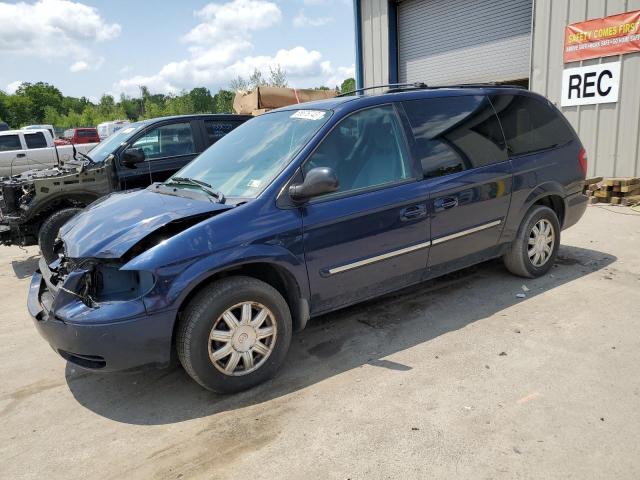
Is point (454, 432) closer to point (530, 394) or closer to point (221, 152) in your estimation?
point (530, 394)

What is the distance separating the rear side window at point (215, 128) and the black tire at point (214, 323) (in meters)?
4.68

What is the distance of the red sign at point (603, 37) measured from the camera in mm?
7543

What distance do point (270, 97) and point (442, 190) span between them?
34.0ft

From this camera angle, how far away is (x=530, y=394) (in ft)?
9.64

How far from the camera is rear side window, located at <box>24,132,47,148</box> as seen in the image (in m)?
15.3

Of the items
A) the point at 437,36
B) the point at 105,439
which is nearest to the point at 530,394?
the point at 105,439

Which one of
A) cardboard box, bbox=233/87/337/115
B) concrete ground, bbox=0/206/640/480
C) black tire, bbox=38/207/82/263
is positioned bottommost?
concrete ground, bbox=0/206/640/480

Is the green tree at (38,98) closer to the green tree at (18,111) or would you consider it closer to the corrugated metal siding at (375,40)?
the green tree at (18,111)

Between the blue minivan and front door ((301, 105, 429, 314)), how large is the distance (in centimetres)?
1

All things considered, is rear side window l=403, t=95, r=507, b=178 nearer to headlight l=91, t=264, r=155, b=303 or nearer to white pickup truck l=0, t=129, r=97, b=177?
headlight l=91, t=264, r=155, b=303

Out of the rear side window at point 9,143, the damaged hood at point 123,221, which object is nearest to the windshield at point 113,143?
the damaged hood at point 123,221

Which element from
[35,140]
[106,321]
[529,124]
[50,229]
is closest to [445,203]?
[529,124]

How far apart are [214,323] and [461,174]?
7.62ft

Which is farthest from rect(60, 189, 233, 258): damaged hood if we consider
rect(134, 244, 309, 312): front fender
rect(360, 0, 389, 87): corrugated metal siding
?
rect(360, 0, 389, 87): corrugated metal siding
